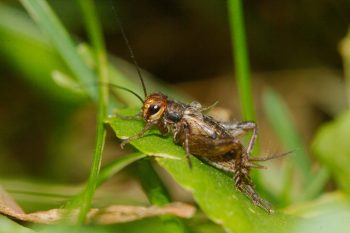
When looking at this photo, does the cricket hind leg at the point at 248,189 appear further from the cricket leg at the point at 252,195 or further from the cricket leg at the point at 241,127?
the cricket leg at the point at 241,127

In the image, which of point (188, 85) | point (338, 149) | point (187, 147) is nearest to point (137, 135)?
point (187, 147)

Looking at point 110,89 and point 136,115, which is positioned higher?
point 110,89

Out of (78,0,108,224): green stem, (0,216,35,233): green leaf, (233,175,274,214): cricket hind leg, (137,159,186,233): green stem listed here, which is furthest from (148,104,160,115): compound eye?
(0,216,35,233): green leaf

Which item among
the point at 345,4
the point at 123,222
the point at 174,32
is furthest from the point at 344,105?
the point at 123,222

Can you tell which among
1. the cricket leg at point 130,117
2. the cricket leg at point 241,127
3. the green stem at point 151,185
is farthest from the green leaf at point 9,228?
the cricket leg at point 241,127

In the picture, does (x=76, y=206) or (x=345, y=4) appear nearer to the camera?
(x=76, y=206)

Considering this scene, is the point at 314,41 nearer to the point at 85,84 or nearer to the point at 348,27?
the point at 348,27

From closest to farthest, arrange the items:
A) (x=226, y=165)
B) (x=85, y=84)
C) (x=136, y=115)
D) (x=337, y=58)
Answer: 1. (x=226, y=165)
2. (x=136, y=115)
3. (x=85, y=84)
4. (x=337, y=58)

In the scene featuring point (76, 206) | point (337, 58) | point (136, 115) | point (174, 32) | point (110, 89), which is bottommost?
point (76, 206)

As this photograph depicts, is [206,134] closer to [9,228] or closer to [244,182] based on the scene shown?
[244,182]
